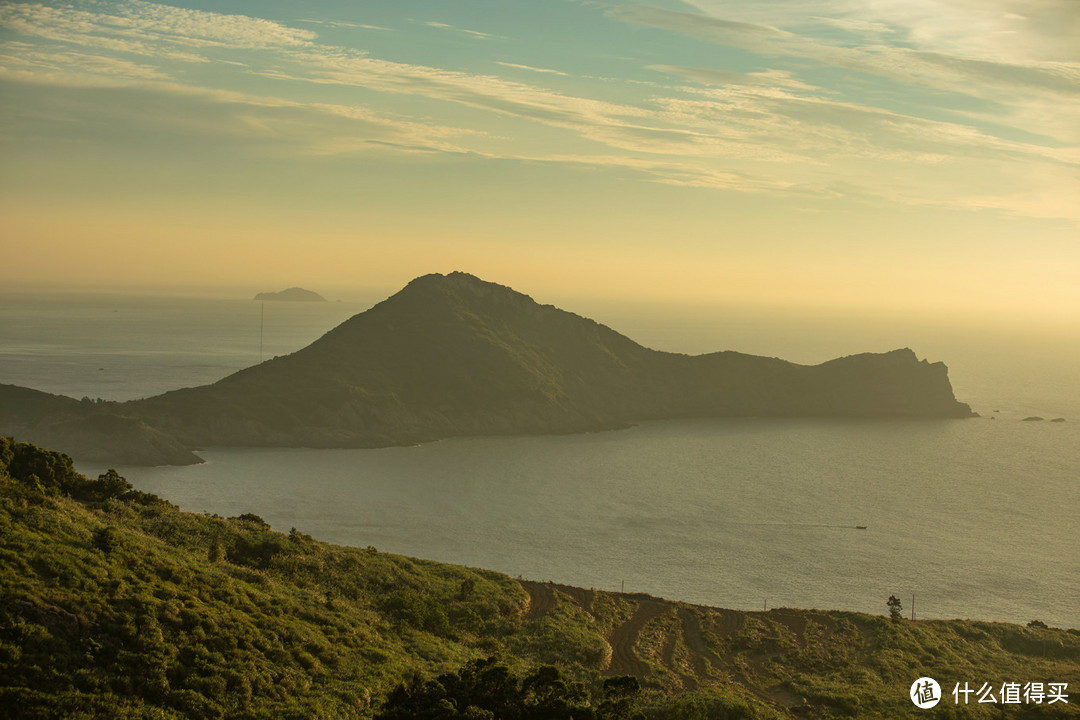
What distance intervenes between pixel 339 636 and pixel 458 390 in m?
103

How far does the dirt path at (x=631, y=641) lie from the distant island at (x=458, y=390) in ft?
235

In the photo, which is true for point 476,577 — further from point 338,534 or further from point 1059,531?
point 1059,531

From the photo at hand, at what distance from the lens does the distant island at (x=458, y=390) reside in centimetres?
11081

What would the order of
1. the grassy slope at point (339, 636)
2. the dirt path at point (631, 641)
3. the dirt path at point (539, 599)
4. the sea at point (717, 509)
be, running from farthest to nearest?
the sea at point (717, 509) → the dirt path at point (539, 599) → the dirt path at point (631, 641) → the grassy slope at point (339, 636)

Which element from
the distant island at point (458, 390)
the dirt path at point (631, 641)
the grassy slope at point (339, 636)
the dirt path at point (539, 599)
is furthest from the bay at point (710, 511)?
the grassy slope at point (339, 636)

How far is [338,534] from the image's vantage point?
239 feet

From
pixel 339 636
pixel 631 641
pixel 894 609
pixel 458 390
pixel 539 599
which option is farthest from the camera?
pixel 458 390

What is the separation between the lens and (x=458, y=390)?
134 meters

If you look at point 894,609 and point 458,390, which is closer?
point 894,609

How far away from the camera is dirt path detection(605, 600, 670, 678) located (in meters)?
39.1

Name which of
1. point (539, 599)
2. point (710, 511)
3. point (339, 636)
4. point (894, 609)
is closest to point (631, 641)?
point (539, 599)

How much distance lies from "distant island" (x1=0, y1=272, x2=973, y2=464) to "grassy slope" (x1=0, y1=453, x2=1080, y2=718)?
227 ft

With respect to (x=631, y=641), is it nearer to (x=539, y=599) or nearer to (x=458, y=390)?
(x=539, y=599)

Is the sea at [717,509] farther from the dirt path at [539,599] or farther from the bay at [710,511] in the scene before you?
the dirt path at [539,599]
